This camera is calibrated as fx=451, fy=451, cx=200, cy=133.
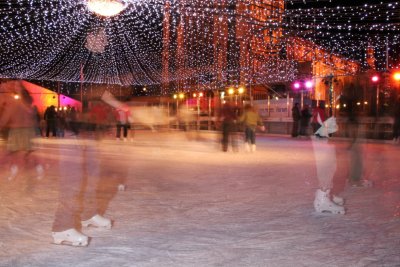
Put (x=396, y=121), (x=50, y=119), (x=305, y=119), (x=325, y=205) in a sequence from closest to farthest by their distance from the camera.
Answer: (x=325, y=205) < (x=396, y=121) < (x=305, y=119) < (x=50, y=119)

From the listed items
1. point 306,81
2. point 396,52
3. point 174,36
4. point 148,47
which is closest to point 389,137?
point 306,81

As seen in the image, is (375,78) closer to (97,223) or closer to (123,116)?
(123,116)

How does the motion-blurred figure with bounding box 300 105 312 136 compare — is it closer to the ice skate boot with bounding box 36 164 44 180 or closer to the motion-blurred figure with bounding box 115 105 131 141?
the motion-blurred figure with bounding box 115 105 131 141

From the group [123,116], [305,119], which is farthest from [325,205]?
[305,119]

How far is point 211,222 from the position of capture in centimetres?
483

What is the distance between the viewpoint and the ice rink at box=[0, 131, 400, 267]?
3.65 meters

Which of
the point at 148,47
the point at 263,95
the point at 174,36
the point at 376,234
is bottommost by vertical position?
the point at 376,234

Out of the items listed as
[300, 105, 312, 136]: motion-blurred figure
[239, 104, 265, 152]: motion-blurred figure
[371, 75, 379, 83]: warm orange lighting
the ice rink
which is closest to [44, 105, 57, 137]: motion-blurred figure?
[239, 104, 265, 152]: motion-blurred figure

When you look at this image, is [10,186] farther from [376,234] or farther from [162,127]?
[162,127]

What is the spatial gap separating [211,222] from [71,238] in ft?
5.02

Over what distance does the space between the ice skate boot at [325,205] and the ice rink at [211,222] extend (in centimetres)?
11

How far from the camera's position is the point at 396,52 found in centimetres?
2622

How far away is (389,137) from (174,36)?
1349 cm

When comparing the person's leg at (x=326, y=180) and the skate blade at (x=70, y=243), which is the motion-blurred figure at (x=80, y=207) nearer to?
the skate blade at (x=70, y=243)
